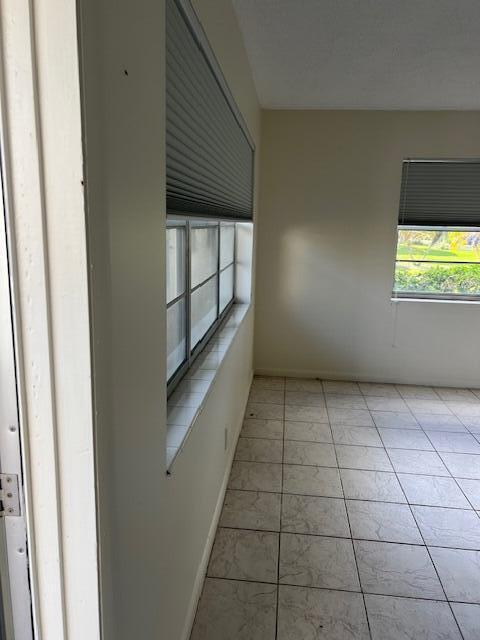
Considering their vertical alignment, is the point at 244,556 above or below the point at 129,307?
below

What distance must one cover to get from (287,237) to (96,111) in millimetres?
3762

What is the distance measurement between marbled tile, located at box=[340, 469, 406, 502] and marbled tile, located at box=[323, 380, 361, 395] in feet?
4.72

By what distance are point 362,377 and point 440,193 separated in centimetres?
180

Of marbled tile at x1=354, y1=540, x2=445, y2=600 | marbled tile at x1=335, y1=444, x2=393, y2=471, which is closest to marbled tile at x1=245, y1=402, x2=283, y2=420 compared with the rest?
marbled tile at x1=335, y1=444, x2=393, y2=471

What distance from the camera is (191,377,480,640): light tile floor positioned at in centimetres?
183

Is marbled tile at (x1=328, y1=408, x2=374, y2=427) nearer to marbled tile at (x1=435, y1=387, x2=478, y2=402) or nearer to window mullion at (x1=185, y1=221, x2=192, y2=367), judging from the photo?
marbled tile at (x1=435, y1=387, x2=478, y2=402)

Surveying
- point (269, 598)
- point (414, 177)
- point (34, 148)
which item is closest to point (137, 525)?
point (34, 148)

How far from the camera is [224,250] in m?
3.32

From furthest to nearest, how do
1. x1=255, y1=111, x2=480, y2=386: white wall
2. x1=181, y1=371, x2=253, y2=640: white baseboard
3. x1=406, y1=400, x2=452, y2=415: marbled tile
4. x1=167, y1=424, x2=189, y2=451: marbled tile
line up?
x1=255, y1=111, x2=480, y2=386: white wall < x1=406, y1=400, x2=452, y2=415: marbled tile < x1=181, y1=371, x2=253, y2=640: white baseboard < x1=167, y1=424, x2=189, y2=451: marbled tile

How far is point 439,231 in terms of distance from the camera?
432 centimetres

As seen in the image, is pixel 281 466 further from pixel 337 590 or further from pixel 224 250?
pixel 224 250

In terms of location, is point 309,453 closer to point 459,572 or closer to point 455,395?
point 459,572

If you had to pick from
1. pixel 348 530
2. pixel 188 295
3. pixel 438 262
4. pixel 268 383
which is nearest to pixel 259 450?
pixel 348 530

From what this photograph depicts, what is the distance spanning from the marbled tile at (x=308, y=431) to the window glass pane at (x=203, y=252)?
4.40 ft
